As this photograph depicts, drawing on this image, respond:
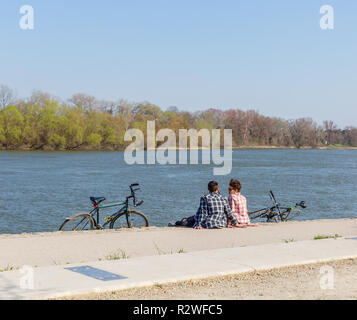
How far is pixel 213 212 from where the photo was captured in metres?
12.3

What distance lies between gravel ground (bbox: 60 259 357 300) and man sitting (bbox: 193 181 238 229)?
427 centimetres

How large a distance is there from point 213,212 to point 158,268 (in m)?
4.71

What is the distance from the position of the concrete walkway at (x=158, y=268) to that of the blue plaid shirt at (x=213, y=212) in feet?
7.73

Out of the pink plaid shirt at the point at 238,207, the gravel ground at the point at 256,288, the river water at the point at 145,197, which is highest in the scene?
the pink plaid shirt at the point at 238,207

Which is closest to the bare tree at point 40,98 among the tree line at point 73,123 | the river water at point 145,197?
the tree line at point 73,123

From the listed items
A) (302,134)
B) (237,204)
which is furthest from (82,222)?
(302,134)

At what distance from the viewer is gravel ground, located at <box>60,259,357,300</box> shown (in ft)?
21.3

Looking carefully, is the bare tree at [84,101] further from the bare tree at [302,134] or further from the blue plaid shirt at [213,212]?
the blue plaid shirt at [213,212]

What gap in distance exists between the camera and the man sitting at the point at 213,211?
479 inches

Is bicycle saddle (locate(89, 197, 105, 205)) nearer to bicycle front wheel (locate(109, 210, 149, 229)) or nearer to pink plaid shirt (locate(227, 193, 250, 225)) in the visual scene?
bicycle front wheel (locate(109, 210, 149, 229))

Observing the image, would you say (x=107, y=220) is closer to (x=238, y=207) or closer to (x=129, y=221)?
(x=129, y=221)

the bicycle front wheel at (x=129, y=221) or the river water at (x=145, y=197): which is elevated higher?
the bicycle front wheel at (x=129, y=221)
